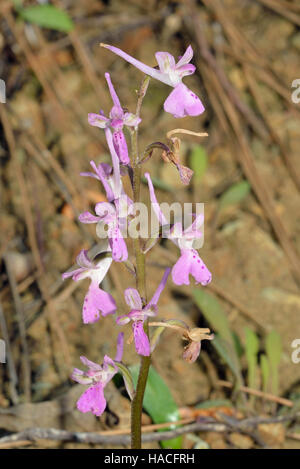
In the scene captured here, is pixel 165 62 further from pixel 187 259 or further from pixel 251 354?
pixel 251 354

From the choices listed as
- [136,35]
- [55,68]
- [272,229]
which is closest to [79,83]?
[55,68]

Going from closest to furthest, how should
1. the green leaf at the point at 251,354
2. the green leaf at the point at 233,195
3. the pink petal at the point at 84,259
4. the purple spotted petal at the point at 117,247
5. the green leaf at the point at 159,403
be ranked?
the purple spotted petal at the point at 117,247 → the pink petal at the point at 84,259 → the green leaf at the point at 159,403 → the green leaf at the point at 251,354 → the green leaf at the point at 233,195

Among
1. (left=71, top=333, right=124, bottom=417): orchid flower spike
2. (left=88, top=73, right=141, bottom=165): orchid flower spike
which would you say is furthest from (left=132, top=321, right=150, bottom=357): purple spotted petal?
(left=88, top=73, right=141, bottom=165): orchid flower spike

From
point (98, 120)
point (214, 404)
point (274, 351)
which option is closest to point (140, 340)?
point (98, 120)

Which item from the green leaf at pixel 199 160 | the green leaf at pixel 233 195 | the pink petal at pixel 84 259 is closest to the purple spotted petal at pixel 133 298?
the pink petal at pixel 84 259

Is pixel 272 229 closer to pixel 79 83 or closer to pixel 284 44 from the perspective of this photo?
pixel 284 44

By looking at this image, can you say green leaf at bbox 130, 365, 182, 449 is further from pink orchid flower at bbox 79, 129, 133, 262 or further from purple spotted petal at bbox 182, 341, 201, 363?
pink orchid flower at bbox 79, 129, 133, 262

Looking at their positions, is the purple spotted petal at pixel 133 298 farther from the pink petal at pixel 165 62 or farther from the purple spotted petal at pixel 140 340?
the pink petal at pixel 165 62
